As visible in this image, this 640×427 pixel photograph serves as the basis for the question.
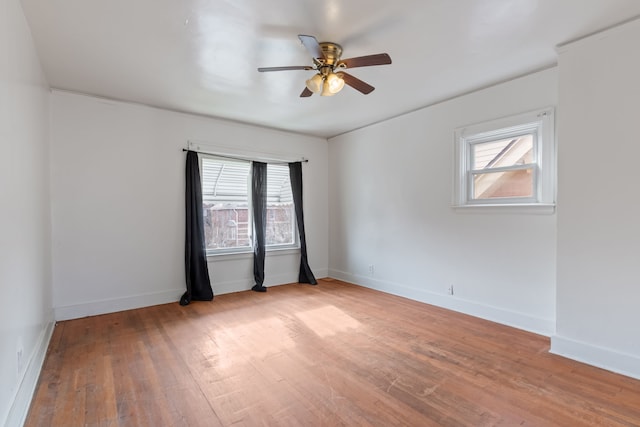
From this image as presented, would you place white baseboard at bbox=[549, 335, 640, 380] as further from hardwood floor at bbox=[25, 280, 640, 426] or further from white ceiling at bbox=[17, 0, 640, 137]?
white ceiling at bbox=[17, 0, 640, 137]

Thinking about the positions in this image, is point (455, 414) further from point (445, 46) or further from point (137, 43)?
point (137, 43)

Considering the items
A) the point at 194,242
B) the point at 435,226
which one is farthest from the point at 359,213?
the point at 194,242

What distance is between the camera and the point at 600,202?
2.45 meters

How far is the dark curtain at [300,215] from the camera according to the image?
210 inches

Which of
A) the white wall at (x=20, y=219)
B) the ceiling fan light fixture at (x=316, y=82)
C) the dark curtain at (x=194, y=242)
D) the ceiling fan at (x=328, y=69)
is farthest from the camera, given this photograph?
the dark curtain at (x=194, y=242)

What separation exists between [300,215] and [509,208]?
3.11 meters

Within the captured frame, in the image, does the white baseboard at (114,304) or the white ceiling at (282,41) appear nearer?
the white ceiling at (282,41)

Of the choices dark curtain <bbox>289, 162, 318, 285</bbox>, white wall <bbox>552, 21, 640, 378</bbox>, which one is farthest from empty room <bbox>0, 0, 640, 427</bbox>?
dark curtain <bbox>289, 162, 318, 285</bbox>

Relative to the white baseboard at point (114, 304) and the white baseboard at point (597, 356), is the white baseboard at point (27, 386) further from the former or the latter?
the white baseboard at point (597, 356)

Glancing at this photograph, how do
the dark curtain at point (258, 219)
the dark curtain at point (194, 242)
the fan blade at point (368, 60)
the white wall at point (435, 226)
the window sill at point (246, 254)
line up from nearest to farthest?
the fan blade at point (368, 60), the white wall at point (435, 226), the dark curtain at point (194, 242), the window sill at point (246, 254), the dark curtain at point (258, 219)

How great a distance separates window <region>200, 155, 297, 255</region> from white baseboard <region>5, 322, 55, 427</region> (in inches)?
86.4

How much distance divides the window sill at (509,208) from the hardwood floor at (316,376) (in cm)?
121

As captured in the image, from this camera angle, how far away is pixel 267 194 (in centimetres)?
517

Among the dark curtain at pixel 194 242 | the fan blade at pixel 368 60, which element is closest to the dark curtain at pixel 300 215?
the dark curtain at pixel 194 242
